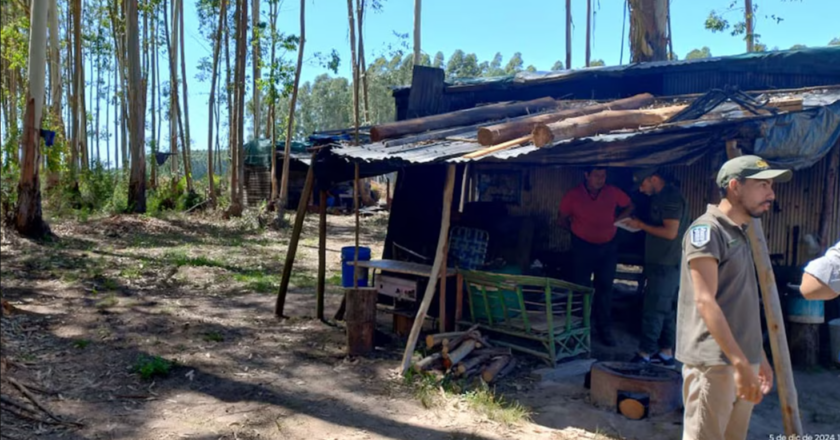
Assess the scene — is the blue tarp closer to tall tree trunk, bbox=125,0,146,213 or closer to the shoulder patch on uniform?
the shoulder patch on uniform

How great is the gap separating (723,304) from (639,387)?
216cm

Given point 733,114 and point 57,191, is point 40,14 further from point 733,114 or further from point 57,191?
point 733,114

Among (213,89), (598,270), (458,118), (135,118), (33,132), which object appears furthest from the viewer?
(213,89)

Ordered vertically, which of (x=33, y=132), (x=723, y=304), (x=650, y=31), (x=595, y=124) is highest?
(x=650, y=31)

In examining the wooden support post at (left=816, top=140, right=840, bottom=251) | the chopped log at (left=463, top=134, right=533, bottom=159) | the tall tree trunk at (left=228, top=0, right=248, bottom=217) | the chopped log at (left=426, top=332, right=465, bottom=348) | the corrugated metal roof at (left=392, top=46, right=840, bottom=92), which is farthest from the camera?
the tall tree trunk at (left=228, top=0, right=248, bottom=217)

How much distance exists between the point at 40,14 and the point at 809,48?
41.5ft

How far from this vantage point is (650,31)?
1139 cm

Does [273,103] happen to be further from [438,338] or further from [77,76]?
[438,338]

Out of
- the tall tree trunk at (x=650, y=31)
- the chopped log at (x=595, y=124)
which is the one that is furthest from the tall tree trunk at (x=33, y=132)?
the tall tree trunk at (x=650, y=31)

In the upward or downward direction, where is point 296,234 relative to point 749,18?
downward

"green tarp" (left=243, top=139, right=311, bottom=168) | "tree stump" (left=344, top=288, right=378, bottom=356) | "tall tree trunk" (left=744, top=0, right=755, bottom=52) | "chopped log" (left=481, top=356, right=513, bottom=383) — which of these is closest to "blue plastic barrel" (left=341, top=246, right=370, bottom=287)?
"tree stump" (left=344, top=288, right=378, bottom=356)

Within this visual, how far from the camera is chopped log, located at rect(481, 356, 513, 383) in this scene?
5.84 m

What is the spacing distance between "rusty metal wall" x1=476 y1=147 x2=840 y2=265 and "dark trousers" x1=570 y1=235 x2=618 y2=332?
1.19 metres

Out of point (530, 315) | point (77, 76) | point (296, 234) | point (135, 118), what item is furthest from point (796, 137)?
point (77, 76)
